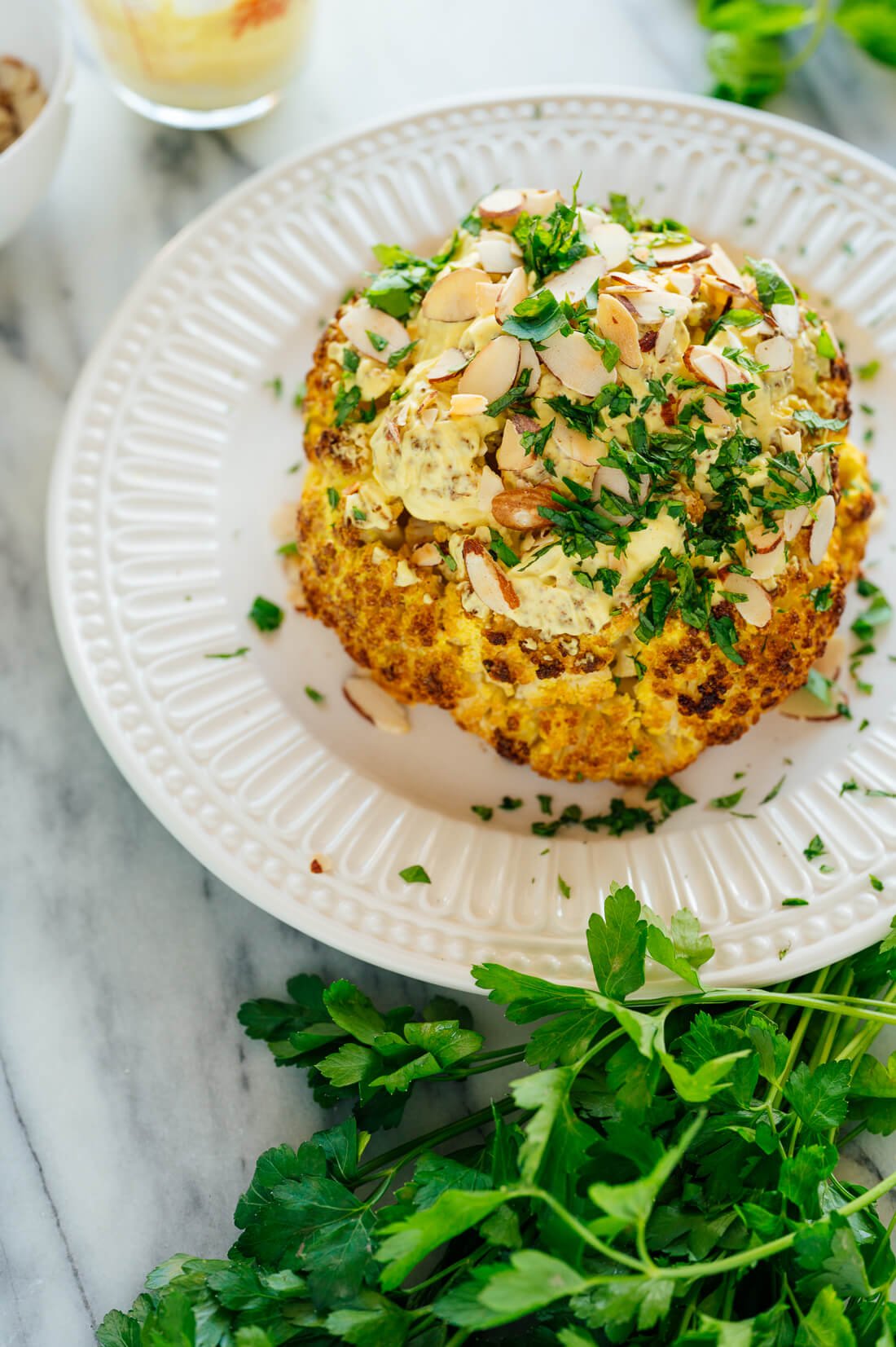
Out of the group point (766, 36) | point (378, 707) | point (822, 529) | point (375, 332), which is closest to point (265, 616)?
point (378, 707)

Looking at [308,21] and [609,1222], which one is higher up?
[308,21]

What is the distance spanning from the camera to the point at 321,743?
6.89 ft

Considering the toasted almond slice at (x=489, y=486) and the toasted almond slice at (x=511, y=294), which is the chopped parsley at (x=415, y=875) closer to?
the toasted almond slice at (x=489, y=486)

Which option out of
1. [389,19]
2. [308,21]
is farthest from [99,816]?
[389,19]

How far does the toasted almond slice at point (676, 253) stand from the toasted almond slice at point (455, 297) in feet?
0.97

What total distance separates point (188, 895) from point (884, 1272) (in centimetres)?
128

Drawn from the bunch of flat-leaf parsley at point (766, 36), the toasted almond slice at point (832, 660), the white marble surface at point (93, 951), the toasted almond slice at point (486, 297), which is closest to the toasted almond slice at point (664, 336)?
the toasted almond slice at point (486, 297)

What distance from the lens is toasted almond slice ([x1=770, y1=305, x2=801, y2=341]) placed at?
1.85m

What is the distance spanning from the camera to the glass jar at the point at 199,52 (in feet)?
8.07

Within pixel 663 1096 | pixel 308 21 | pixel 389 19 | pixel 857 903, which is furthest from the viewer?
pixel 389 19

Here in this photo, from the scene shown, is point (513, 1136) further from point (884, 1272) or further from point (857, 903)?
point (857, 903)

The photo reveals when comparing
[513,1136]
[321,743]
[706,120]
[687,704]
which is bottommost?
[321,743]

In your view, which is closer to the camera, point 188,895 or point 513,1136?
point 513,1136

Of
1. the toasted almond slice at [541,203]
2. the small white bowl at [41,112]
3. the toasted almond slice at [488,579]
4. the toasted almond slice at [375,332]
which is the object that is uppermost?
the toasted almond slice at [541,203]
